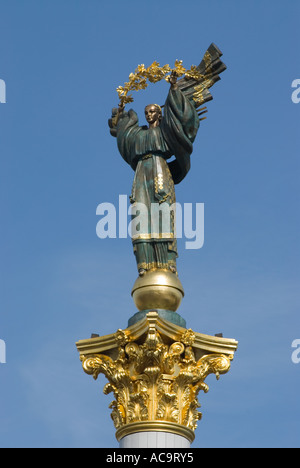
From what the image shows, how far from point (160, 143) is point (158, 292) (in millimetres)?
4593

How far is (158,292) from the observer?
28.5m

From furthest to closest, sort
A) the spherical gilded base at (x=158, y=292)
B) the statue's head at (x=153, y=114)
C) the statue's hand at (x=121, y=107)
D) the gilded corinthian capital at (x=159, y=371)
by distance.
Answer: the statue's hand at (x=121, y=107), the statue's head at (x=153, y=114), the spherical gilded base at (x=158, y=292), the gilded corinthian capital at (x=159, y=371)

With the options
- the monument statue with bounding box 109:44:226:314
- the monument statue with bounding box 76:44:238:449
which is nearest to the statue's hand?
the monument statue with bounding box 109:44:226:314

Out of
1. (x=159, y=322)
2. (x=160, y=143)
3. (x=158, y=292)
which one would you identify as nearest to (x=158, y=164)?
(x=160, y=143)

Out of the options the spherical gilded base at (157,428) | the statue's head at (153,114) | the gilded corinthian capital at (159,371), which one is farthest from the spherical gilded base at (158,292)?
the statue's head at (153,114)

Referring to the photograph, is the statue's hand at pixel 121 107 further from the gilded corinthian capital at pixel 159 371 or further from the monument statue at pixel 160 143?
the gilded corinthian capital at pixel 159 371

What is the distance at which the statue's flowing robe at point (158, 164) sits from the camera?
29500 mm

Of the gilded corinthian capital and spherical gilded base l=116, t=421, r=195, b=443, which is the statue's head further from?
spherical gilded base l=116, t=421, r=195, b=443

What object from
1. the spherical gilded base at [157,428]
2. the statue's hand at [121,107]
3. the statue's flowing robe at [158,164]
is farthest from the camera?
the statue's hand at [121,107]

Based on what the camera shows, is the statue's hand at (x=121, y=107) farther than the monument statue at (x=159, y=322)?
Yes

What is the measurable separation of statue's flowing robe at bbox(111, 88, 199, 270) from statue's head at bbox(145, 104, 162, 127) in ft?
0.92

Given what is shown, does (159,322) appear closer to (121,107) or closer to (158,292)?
(158,292)

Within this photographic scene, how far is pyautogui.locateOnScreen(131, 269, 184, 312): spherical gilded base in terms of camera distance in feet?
93.6

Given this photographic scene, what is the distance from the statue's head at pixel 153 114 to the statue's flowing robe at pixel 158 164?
0.92 ft
